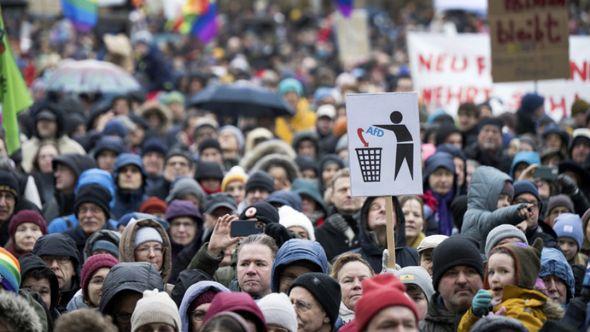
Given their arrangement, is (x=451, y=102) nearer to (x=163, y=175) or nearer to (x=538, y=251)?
(x=163, y=175)

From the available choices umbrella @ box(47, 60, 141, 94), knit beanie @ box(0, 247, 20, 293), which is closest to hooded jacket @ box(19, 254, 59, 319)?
knit beanie @ box(0, 247, 20, 293)

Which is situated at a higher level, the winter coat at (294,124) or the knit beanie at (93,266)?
the knit beanie at (93,266)

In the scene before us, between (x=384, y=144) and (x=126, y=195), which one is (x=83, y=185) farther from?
(x=384, y=144)

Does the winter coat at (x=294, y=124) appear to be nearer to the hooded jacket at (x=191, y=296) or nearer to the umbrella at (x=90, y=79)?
the umbrella at (x=90, y=79)

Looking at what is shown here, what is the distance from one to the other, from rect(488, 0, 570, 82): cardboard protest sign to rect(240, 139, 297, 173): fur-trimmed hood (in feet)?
7.08

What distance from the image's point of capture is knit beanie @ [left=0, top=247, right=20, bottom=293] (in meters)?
7.96

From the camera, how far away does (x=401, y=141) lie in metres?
8.34

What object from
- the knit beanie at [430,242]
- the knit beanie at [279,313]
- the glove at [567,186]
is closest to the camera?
the knit beanie at [279,313]

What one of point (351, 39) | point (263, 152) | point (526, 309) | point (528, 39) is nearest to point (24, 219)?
point (263, 152)

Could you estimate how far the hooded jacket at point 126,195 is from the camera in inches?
482

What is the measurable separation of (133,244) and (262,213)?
914 mm

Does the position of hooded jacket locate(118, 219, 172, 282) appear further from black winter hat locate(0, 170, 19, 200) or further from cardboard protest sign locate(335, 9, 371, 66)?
cardboard protest sign locate(335, 9, 371, 66)

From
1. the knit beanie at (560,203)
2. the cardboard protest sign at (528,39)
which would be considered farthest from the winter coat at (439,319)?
the cardboard protest sign at (528,39)

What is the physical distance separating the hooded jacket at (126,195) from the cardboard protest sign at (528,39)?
12.2 feet
